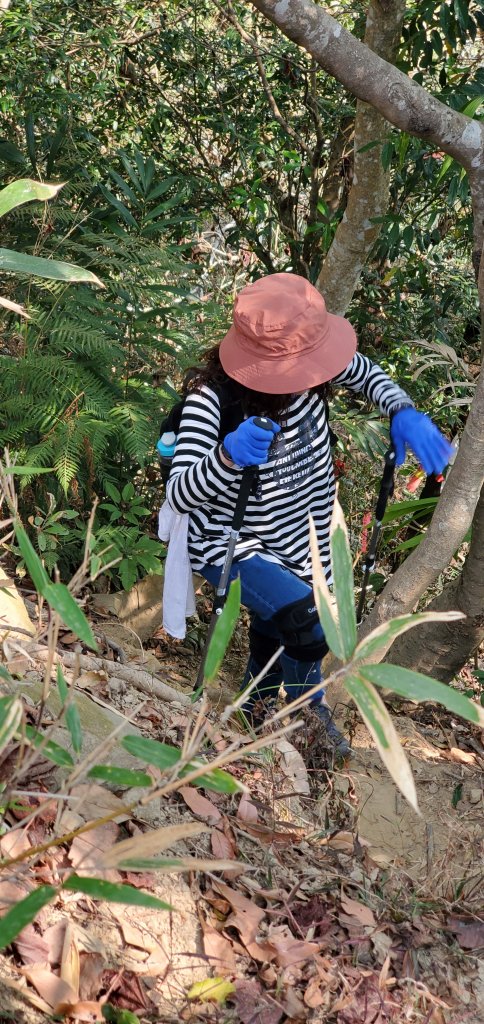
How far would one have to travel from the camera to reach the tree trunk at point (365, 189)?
11.4 feet

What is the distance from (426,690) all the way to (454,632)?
2.52 meters

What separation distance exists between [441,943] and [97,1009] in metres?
0.86

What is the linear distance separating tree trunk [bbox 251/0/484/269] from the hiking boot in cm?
183

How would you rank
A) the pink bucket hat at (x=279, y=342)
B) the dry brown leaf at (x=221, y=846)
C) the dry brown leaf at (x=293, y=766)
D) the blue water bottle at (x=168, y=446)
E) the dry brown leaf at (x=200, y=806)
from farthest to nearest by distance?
the blue water bottle at (x=168, y=446) < the pink bucket hat at (x=279, y=342) < the dry brown leaf at (x=293, y=766) < the dry brown leaf at (x=200, y=806) < the dry brown leaf at (x=221, y=846)

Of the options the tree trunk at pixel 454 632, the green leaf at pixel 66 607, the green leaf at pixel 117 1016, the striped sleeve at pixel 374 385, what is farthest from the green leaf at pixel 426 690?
the tree trunk at pixel 454 632

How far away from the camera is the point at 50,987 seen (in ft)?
A: 4.66

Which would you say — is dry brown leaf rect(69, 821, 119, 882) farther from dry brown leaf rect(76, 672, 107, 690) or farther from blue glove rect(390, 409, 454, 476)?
blue glove rect(390, 409, 454, 476)

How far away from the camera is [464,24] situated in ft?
10.7

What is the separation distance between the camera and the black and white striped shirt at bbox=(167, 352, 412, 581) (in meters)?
2.66

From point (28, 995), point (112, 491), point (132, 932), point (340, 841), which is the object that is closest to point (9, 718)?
point (28, 995)

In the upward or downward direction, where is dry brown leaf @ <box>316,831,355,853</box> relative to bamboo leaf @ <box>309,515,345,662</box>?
downward

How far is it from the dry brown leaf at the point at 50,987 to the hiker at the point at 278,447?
111 cm

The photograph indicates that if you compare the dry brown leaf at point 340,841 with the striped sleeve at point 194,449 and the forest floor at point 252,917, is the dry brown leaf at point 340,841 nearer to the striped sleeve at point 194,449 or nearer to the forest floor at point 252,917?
the forest floor at point 252,917

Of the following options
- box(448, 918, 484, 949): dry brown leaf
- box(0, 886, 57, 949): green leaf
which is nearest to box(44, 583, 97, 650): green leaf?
box(0, 886, 57, 949): green leaf
